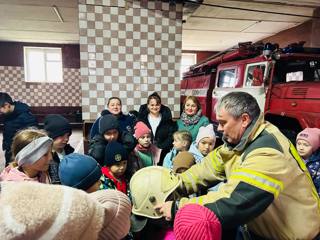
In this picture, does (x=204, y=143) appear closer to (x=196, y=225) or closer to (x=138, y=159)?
(x=138, y=159)

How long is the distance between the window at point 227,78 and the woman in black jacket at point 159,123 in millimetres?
2421

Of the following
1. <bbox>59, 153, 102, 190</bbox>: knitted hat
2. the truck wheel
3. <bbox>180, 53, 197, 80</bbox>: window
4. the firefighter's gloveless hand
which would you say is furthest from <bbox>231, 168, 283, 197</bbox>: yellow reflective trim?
<bbox>180, 53, 197, 80</bbox>: window

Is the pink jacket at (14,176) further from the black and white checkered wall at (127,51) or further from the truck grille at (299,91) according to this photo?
the truck grille at (299,91)

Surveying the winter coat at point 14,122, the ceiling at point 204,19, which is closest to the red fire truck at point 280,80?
the ceiling at point 204,19

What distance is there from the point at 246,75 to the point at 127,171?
3.58m

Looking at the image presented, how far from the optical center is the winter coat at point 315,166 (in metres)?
2.64

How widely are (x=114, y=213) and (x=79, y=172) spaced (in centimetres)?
80

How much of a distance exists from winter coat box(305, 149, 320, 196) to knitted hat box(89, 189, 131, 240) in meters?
2.50

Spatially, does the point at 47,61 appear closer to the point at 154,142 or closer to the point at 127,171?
the point at 154,142

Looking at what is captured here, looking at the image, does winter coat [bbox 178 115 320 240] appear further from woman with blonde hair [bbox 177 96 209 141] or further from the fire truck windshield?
the fire truck windshield

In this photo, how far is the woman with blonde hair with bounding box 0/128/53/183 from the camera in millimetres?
1793

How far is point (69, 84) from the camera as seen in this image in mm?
10938

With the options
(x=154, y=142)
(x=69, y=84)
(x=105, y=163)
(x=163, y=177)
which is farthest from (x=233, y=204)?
(x=69, y=84)

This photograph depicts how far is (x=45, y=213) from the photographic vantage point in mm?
612
